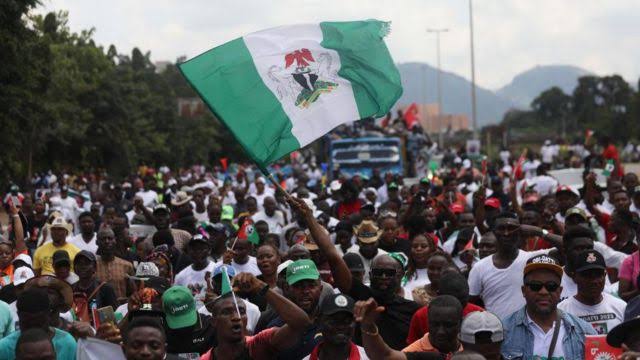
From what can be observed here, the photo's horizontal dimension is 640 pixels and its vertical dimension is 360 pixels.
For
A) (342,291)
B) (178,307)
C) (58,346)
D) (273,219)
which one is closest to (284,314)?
(178,307)

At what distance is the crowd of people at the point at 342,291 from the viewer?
5684 mm

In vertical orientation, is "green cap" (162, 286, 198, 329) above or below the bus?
above

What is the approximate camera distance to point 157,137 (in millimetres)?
64375

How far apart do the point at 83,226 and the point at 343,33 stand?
205 inches

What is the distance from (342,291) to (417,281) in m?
2.17

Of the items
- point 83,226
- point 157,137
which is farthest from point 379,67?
point 157,137

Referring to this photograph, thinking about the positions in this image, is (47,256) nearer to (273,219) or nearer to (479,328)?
(273,219)

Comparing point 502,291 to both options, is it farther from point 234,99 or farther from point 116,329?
point 116,329

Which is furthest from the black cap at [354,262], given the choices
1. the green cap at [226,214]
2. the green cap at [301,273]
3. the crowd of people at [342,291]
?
the green cap at [226,214]

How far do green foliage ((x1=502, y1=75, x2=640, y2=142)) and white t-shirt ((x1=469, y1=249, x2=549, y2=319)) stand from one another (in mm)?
67526

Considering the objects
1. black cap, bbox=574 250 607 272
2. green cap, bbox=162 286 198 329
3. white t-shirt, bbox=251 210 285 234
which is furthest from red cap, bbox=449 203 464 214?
green cap, bbox=162 286 198 329

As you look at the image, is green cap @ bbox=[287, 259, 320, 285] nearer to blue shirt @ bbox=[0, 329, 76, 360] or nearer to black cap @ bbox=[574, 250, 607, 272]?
blue shirt @ bbox=[0, 329, 76, 360]

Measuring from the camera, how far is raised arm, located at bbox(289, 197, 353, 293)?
6.66 m

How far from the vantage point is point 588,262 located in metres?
6.74
